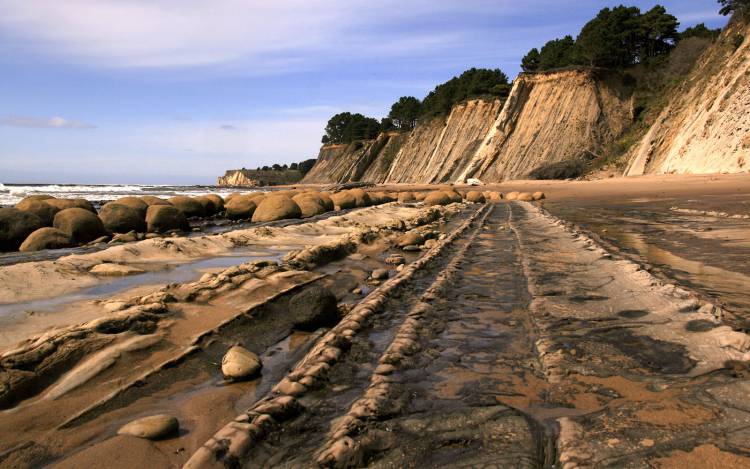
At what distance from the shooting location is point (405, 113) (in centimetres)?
7550

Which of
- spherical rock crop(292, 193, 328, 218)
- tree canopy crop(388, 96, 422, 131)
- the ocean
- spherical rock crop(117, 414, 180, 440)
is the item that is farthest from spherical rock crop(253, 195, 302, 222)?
tree canopy crop(388, 96, 422, 131)

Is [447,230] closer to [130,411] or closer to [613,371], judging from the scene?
[613,371]

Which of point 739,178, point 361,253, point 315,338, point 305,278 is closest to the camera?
point 315,338

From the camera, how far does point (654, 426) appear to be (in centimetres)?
214

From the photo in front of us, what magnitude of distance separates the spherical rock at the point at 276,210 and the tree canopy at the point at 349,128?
69.6 m

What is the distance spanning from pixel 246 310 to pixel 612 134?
135 ft

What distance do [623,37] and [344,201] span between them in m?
34.6

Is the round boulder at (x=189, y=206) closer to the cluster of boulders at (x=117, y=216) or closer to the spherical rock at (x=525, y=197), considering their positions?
the cluster of boulders at (x=117, y=216)

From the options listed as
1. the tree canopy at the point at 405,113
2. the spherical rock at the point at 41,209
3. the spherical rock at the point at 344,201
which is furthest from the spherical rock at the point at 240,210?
the tree canopy at the point at 405,113

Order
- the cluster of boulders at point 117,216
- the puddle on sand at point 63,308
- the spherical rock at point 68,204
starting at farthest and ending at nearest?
the spherical rock at point 68,204, the cluster of boulders at point 117,216, the puddle on sand at point 63,308

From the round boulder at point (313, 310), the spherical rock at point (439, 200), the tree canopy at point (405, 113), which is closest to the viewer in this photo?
the round boulder at point (313, 310)

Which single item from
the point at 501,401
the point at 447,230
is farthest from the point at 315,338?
the point at 447,230

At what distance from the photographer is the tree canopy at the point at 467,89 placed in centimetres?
5315

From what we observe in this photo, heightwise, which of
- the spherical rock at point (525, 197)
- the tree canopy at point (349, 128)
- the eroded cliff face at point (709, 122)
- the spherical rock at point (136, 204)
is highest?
the tree canopy at point (349, 128)
